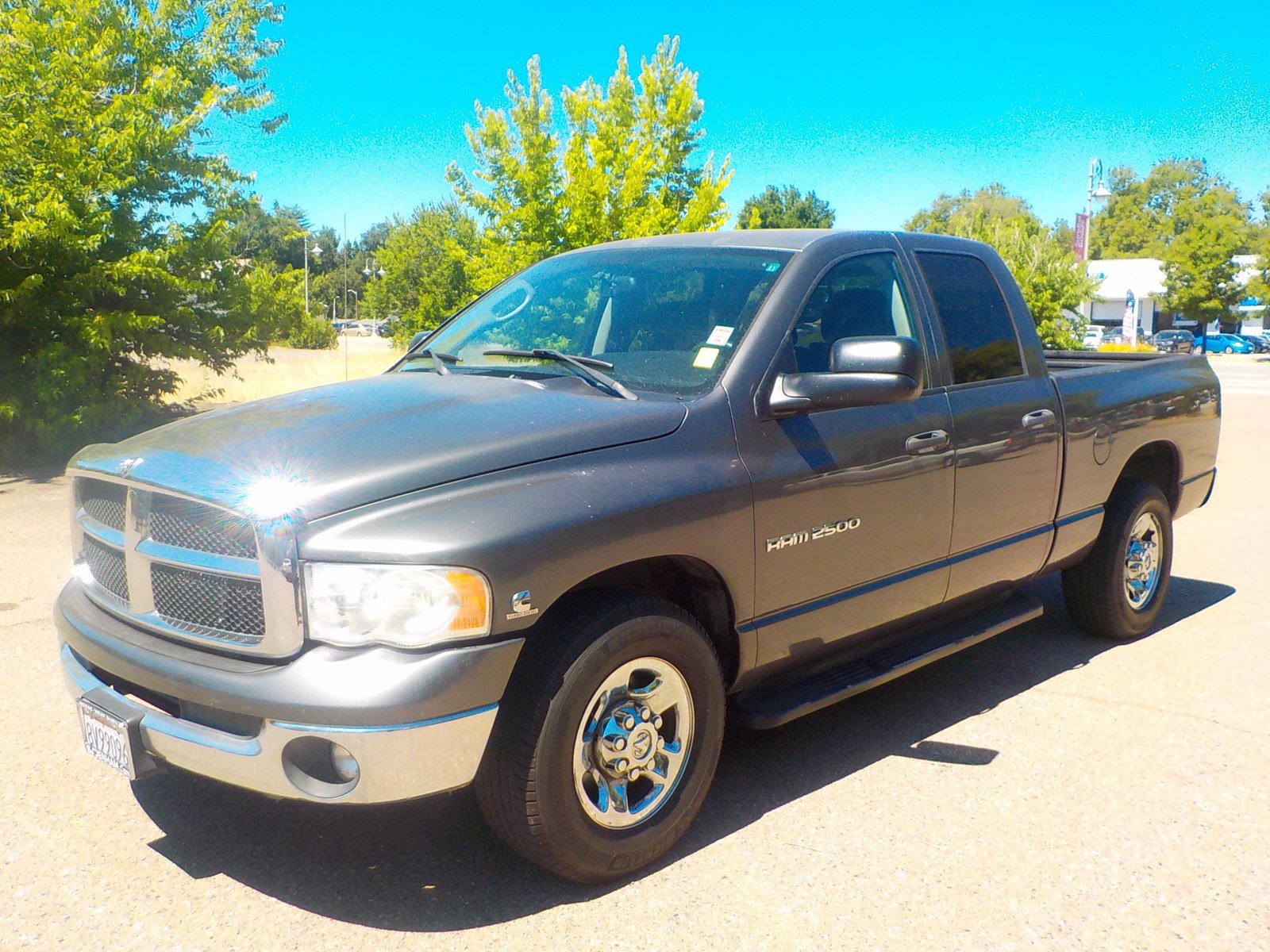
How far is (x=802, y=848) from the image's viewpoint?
3.43 m

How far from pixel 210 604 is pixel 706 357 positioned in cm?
170

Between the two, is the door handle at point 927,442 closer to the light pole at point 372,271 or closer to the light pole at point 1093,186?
the light pole at point 1093,186

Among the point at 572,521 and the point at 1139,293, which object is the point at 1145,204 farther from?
the point at 572,521

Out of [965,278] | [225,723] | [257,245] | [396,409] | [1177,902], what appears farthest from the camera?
[257,245]

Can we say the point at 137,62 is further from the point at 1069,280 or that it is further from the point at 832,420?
the point at 1069,280

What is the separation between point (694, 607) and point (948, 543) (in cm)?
125

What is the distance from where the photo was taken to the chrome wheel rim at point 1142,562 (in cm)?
554

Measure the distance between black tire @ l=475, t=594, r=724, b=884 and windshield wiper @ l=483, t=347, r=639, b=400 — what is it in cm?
72

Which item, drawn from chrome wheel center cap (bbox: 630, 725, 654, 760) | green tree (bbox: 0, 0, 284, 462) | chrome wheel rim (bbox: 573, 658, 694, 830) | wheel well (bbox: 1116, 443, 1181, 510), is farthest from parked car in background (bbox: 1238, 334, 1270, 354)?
chrome wheel center cap (bbox: 630, 725, 654, 760)

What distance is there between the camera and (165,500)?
3.02 meters

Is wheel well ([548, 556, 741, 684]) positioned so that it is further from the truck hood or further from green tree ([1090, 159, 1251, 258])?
green tree ([1090, 159, 1251, 258])

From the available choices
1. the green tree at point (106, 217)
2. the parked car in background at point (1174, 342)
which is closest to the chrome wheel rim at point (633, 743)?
the green tree at point (106, 217)

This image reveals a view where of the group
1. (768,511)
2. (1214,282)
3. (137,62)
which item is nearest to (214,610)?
(768,511)

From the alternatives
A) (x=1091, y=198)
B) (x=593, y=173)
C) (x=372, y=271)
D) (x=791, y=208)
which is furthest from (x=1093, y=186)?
(x=372, y=271)
